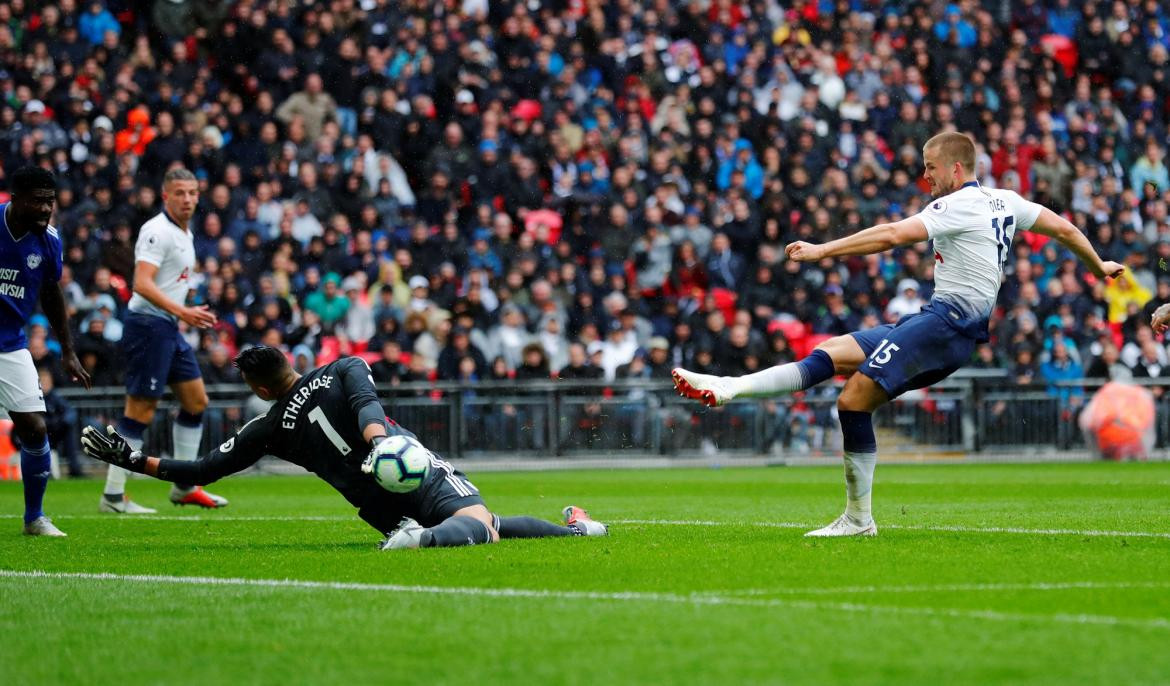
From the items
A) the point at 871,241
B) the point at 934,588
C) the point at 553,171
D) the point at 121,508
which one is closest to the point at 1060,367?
the point at 553,171

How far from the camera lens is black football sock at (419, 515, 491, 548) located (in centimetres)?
934

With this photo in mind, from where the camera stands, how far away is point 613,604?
696 centimetres

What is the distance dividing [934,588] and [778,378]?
2623 mm

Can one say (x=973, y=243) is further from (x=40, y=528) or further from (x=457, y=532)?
(x=40, y=528)

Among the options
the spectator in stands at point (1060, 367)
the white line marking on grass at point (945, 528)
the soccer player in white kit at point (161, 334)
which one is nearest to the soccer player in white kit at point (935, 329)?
the white line marking on grass at point (945, 528)

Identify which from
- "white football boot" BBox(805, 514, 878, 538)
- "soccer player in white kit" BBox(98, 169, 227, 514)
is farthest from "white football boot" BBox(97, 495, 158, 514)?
"white football boot" BBox(805, 514, 878, 538)

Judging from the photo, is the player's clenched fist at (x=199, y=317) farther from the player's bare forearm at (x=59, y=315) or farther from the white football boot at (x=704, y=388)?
the white football boot at (x=704, y=388)

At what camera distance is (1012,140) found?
92.8 feet

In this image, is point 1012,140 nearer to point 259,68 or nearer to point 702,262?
point 702,262

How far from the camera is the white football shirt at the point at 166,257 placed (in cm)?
1400

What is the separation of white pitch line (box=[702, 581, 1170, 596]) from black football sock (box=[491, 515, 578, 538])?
2837 millimetres

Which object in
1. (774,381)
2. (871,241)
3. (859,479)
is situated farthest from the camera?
(859,479)

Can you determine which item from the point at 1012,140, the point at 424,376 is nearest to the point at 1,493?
the point at 424,376

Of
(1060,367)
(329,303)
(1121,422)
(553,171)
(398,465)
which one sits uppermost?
(553,171)
